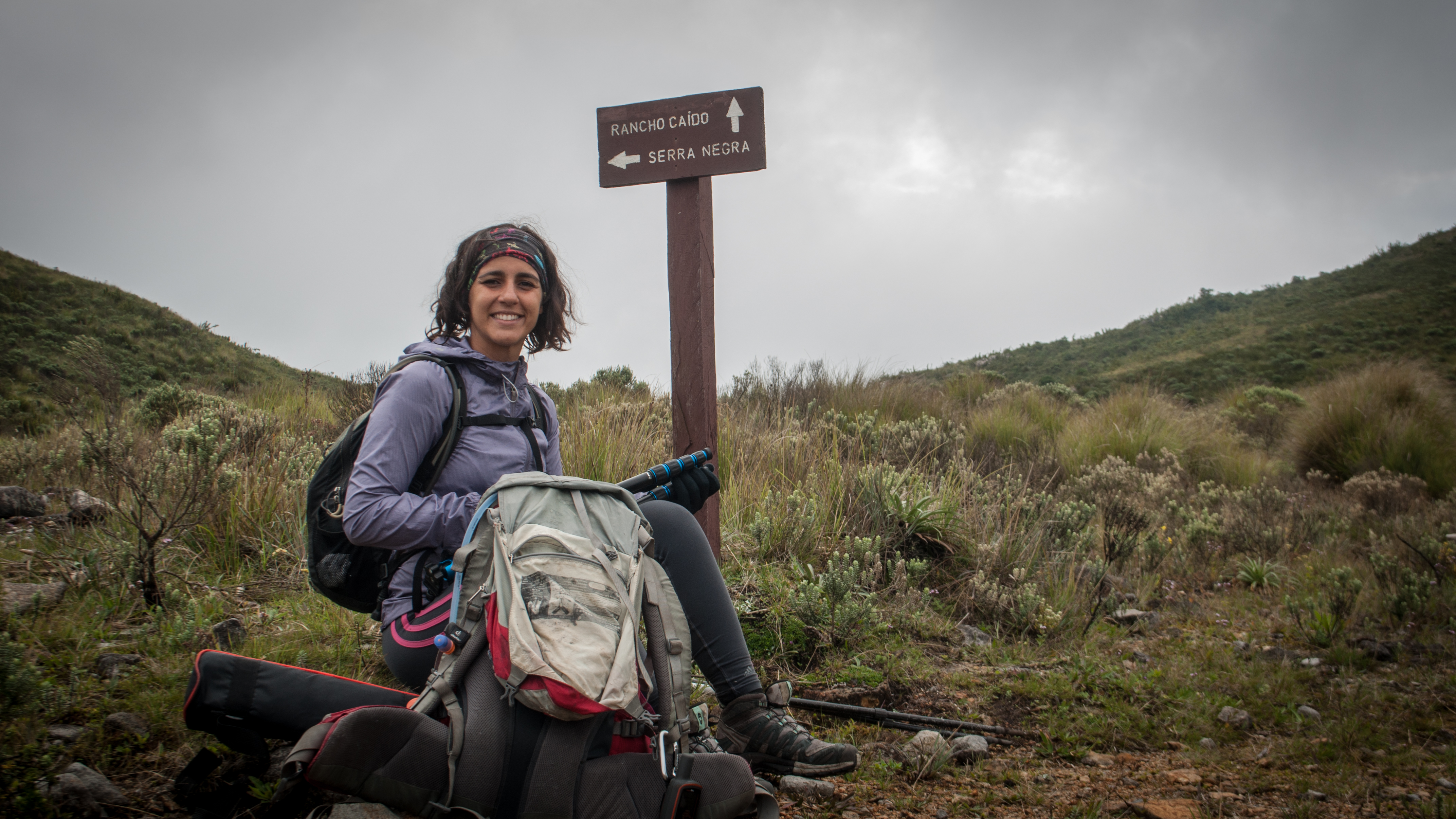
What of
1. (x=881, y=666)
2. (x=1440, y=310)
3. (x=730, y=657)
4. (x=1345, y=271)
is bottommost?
(x=881, y=666)

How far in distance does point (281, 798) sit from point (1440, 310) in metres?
29.9

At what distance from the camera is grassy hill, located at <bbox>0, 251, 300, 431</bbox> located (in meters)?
11.5

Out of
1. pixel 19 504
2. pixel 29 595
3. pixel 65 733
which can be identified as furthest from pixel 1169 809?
pixel 19 504

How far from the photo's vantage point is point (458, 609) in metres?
1.66

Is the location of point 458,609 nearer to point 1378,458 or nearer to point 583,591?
point 583,591

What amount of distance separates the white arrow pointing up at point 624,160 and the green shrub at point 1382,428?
9.29m

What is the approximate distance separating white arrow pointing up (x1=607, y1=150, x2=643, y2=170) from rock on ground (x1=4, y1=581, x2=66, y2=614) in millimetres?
3040

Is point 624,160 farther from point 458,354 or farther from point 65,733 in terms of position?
point 65,733

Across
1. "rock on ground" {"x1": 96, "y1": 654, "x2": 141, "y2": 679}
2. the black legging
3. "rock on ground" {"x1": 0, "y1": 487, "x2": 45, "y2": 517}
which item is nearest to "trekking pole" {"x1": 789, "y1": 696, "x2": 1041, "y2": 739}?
the black legging

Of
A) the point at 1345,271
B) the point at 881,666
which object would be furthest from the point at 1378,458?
the point at 1345,271

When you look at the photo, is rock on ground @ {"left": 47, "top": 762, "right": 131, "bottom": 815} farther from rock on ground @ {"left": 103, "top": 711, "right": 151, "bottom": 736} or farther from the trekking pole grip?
the trekking pole grip

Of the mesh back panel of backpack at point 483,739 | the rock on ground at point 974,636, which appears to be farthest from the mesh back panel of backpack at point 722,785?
the rock on ground at point 974,636

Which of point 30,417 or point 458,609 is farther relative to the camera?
point 30,417

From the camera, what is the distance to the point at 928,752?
8.18 ft
